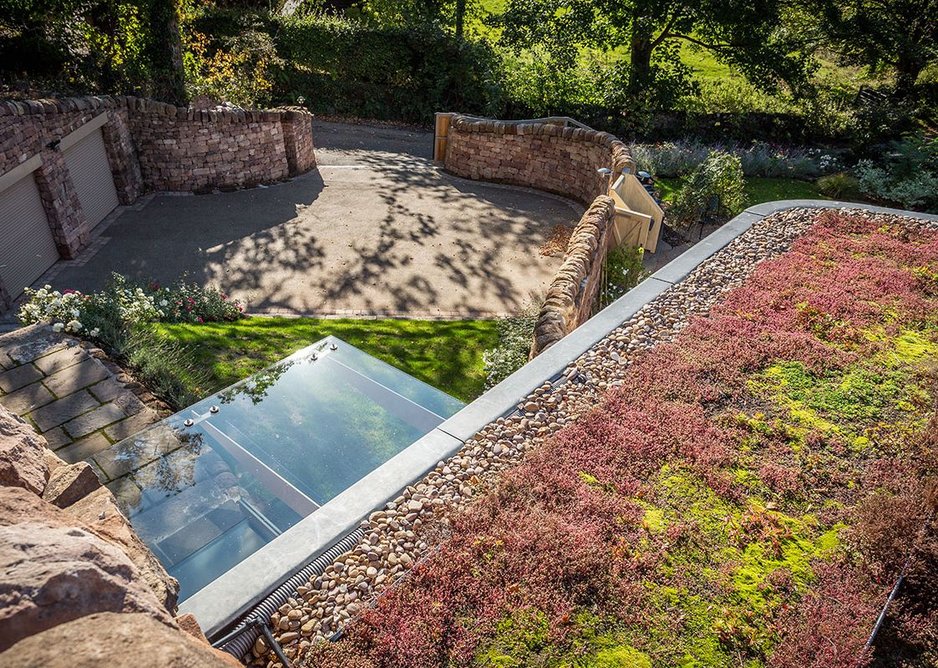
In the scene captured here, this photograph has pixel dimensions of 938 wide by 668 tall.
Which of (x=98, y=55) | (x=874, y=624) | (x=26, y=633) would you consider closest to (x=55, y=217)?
(x=98, y=55)

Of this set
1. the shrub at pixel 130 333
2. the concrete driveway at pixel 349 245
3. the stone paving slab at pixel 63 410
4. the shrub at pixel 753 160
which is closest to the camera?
the stone paving slab at pixel 63 410

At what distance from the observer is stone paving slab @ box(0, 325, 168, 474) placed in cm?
559

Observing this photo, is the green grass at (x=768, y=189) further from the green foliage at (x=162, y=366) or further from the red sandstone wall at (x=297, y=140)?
the green foliage at (x=162, y=366)

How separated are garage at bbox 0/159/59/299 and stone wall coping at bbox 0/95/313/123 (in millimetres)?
847

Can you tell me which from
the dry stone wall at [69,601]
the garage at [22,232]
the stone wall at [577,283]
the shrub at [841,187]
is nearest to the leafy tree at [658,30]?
the shrub at [841,187]

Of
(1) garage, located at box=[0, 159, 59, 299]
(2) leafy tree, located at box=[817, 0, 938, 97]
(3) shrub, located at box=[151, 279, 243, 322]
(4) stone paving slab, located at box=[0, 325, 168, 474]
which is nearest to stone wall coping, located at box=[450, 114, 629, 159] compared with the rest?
(2) leafy tree, located at box=[817, 0, 938, 97]

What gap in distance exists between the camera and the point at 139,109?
1254 centimetres

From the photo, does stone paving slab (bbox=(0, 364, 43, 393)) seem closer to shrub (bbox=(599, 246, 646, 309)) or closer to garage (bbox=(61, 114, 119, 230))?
garage (bbox=(61, 114, 119, 230))

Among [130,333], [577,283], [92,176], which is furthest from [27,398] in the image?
[92,176]

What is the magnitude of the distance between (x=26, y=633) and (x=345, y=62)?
66.7 ft

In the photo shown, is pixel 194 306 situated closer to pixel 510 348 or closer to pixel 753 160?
pixel 510 348

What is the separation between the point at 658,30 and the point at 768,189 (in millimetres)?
5943

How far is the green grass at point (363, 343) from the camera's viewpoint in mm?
7654

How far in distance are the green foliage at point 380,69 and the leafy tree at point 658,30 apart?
1618 millimetres
